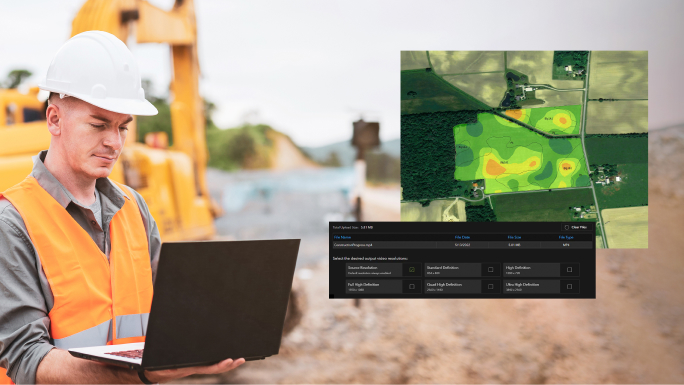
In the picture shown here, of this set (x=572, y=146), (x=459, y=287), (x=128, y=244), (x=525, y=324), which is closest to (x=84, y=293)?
(x=128, y=244)

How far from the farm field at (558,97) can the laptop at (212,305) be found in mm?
2490

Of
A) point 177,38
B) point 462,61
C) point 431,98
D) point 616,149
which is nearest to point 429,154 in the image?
point 431,98

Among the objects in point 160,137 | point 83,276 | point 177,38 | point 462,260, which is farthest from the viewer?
point 160,137

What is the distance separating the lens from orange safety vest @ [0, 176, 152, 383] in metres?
1.53

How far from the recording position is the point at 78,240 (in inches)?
63.7

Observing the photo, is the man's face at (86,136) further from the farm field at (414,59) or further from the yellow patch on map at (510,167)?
the yellow patch on map at (510,167)

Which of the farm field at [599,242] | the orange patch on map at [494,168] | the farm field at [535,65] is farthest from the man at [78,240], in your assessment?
the farm field at [599,242]

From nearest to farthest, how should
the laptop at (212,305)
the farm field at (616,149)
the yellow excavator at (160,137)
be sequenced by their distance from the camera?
the laptop at (212,305), the farm field at (616,149), the yellow excavator at (160,137)

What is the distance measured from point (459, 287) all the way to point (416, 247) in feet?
1.28

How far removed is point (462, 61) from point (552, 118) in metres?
0.71

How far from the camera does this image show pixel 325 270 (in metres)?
6.47

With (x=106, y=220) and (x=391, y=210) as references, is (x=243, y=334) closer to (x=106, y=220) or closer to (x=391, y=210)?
(x=106, y=220)

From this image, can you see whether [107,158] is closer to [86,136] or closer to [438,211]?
[86,136]

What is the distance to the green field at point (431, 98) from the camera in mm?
3352
